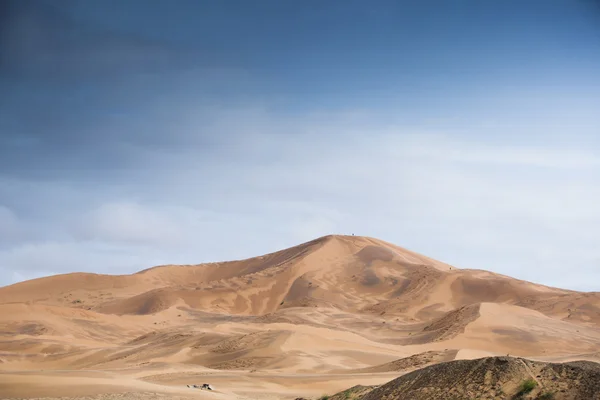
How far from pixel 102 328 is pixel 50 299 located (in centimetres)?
2606

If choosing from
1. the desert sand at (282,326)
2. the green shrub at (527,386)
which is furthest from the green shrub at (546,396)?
the desert sand at (282,326)

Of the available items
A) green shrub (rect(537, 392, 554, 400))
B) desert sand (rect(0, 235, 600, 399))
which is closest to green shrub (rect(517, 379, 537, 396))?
green shrub (rect(537, 392, 554, 400))

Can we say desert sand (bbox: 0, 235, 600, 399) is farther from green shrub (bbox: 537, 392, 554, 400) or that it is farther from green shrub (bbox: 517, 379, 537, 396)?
green shrub (bbox: 537, 392, 554, 400)

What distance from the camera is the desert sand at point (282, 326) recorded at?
2355cm

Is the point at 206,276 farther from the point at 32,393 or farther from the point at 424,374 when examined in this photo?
the point at 424,374

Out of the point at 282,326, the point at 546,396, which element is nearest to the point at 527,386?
the point at 546,396

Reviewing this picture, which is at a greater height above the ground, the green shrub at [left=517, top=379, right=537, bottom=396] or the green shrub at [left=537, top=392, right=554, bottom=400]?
the green shrub at [left=517, top=379, right=537, bottom=396]

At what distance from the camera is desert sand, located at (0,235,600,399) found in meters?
23.6

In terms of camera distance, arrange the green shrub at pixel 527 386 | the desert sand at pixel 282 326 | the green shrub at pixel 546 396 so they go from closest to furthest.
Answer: the green shrub at pixel 546 396 → the green shrub at pixel 527 386 → the desert sand at pixel 282 326

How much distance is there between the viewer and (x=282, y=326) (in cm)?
3841

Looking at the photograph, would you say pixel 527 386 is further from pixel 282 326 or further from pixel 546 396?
pixel 282 326

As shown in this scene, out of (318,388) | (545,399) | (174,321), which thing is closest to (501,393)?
(545,399)

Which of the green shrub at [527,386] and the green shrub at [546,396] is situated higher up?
the green shrub at [527,386]

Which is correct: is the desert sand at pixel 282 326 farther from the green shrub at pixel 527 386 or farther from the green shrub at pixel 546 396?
the green shrub at pixel 546 396
